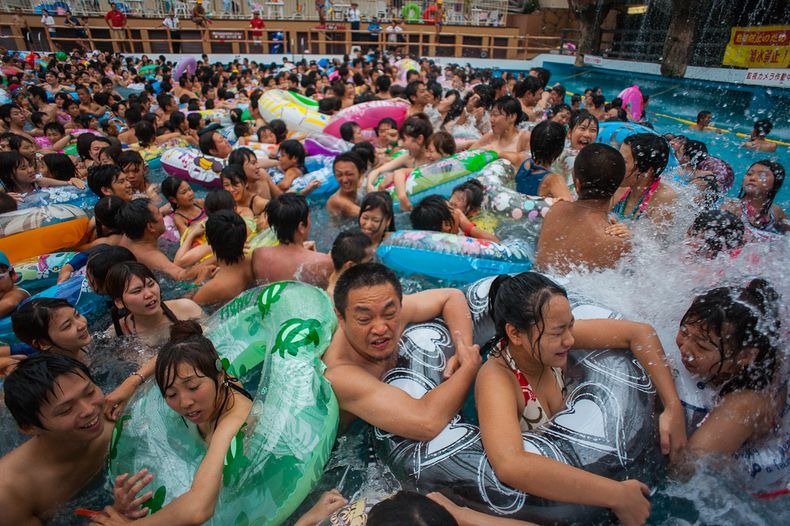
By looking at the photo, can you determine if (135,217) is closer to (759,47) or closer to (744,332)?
(744,332)

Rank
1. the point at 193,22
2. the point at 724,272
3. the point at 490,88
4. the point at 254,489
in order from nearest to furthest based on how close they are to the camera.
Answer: the point at 254,489
the point at 724,272
the point at 490,88
the point at 193,22

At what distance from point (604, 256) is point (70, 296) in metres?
3.87

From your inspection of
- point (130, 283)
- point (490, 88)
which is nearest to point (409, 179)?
point (130, 283)

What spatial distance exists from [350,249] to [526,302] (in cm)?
150

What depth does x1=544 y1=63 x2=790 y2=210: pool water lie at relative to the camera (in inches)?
335

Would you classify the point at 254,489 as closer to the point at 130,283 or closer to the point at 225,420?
the point at 225,420

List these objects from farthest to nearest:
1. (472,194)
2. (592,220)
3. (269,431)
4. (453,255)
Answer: (472,194), (453,255), (592,220), (269,431)

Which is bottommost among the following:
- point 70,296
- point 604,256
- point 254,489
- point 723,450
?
point 70,296

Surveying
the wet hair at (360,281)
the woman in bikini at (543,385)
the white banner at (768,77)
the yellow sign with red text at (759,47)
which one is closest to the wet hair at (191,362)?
the wet hair at (360,281)

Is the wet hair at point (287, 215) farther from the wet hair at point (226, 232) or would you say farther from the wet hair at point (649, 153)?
the wet hair at point (649, 153)

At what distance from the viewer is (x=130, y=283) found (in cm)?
293

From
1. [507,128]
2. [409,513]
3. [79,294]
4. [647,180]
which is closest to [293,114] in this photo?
[507,128]

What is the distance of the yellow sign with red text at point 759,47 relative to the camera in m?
10.9

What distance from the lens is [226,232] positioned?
3.43 metres
